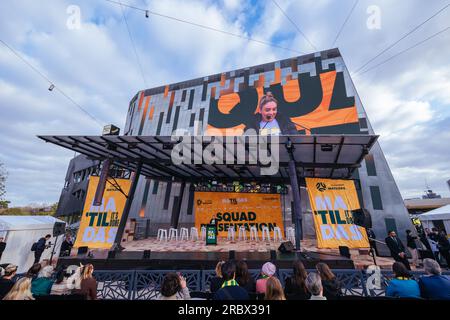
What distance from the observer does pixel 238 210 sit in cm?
1552

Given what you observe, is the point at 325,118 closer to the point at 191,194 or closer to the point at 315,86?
the point at 315,86

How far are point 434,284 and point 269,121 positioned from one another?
15955 mm

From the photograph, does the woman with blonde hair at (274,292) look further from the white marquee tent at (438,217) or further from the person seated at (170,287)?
the white marquee tent at (438,217)

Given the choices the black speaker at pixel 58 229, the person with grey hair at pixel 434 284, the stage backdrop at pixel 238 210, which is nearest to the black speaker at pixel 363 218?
the person with grey hair at pixel 434 284

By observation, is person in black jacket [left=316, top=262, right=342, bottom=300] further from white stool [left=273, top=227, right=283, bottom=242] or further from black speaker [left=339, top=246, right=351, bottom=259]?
white stool [left=273, top=227, right=283, bottom=242]

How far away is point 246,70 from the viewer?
20.5 meters

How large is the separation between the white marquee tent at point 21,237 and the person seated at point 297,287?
11.0 m

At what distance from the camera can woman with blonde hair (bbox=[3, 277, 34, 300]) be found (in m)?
2.64

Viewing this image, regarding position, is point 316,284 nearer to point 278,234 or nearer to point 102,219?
point 278,234

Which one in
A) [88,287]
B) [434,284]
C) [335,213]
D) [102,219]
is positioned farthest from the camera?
[102,219]


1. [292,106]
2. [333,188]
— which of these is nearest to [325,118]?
[292,106]

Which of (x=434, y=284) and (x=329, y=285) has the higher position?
(x=434, y=284)

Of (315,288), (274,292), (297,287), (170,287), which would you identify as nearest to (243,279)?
(297,287)
